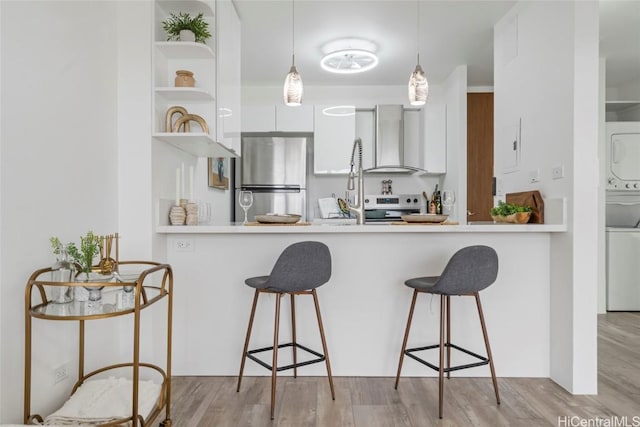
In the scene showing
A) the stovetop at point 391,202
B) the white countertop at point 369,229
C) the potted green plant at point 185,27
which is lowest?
the white countertop at point 369,229

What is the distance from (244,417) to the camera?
211 centimetres

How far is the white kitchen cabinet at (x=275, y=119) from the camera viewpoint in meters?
4.93

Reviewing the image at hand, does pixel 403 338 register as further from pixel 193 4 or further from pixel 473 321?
pixel 193 4

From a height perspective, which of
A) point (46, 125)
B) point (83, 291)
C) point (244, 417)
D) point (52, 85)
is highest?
point (52, 85)

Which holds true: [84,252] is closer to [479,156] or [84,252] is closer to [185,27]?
[185,27]

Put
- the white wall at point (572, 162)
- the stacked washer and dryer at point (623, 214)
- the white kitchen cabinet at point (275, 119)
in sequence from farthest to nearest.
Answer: the white kitchen cabinet at point (275, 119) < the stacked washer and dryer at point (623, 214) < the white wall at point (572, 162)

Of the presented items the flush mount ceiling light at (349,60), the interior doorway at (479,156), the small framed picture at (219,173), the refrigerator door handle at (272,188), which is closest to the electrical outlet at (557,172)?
the flush mount ceiling light at (349,60)

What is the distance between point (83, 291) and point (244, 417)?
3.36 ft

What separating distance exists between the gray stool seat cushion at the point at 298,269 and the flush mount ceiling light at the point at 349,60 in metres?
2.30

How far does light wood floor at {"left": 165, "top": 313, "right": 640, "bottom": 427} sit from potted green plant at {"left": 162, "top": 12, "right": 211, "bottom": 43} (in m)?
2.08

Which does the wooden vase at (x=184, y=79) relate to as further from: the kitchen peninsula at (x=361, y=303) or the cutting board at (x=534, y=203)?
the cutting board at (x=534, y=203)

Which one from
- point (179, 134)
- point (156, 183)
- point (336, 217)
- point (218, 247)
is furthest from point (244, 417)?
point (336, 217)

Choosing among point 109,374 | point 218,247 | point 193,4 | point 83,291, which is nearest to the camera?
point 83,291

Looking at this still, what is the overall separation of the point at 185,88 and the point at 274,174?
246cm
